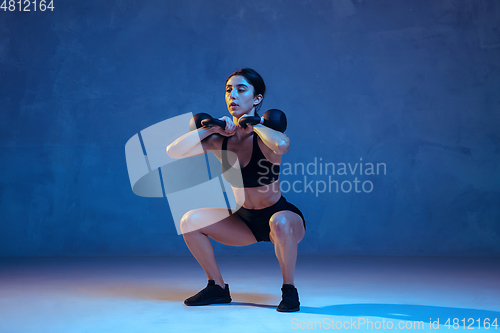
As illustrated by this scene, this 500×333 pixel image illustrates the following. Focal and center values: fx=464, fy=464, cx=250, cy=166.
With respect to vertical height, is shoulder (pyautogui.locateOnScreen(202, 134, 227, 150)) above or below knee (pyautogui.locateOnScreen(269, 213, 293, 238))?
above

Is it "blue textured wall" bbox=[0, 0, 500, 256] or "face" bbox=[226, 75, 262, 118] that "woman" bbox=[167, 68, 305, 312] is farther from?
"blue textured wall" bbox=[0, 0, 500, 256]

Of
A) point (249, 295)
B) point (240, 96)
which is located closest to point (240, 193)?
point (240, 96)

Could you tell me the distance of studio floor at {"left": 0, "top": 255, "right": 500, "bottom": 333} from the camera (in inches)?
76.7

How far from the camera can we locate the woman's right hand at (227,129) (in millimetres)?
2211

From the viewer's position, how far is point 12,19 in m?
4.16

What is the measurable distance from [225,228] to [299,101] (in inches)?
85.6

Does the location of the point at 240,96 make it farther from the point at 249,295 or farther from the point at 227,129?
the point at 249,295

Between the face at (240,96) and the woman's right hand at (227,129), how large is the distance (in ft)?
0.37

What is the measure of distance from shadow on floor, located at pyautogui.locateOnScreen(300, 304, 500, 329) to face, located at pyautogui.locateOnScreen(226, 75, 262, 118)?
1.02m

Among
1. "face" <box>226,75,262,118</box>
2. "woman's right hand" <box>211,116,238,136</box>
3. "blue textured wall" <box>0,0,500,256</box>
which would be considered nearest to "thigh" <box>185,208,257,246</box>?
"woman's right hand" <box>211,116,238,136</box>

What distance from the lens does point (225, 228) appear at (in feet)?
7.64

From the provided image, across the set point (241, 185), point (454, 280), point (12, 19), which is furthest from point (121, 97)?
point (454, 280)

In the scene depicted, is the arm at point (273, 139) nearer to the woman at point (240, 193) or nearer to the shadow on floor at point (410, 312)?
the woman at point (240, 193)

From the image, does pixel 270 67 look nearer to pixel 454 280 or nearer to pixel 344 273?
pixel 344 273
